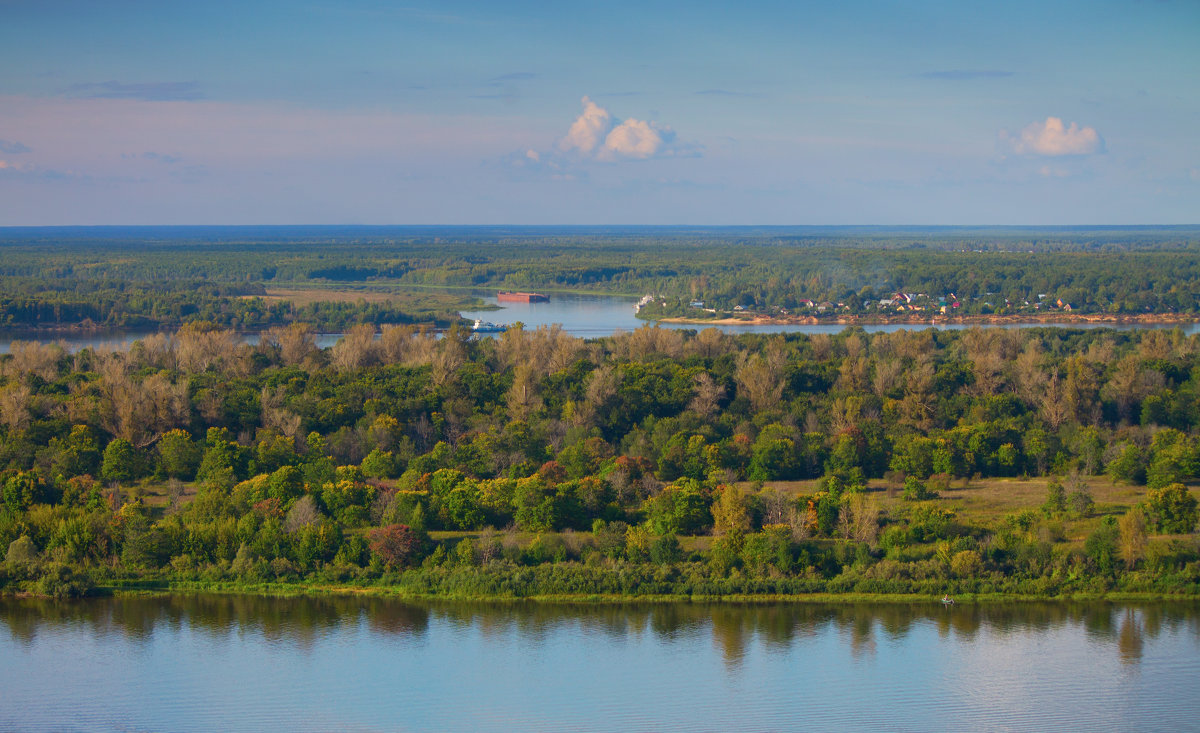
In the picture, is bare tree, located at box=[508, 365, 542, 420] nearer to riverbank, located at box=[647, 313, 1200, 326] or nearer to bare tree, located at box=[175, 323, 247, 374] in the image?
bare tree, located at box=[175, 323, 247, 374]

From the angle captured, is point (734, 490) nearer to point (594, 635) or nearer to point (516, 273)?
point (594, 635)

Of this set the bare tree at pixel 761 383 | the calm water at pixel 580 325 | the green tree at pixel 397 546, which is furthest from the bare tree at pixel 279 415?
the calm water at pixel 580 325

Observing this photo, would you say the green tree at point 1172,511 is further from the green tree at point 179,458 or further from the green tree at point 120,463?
the green tree at point 120,463

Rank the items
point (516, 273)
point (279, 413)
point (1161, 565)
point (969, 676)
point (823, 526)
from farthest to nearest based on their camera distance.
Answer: point (516, 273), point (279, 413), point (823, 526), point (1161, 565), point (969, 676)

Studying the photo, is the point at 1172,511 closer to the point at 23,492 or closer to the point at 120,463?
the point at 120,463

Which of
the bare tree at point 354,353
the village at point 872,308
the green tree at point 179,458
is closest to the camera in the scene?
the green tree at point 179,458

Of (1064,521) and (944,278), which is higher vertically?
(944,278)

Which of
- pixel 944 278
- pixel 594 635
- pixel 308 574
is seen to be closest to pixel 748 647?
pixel 594 635
